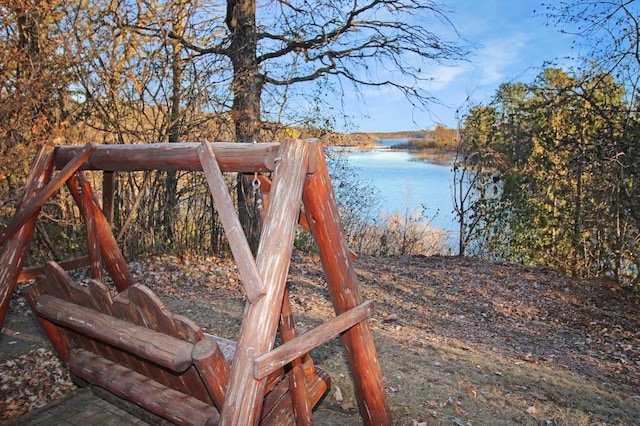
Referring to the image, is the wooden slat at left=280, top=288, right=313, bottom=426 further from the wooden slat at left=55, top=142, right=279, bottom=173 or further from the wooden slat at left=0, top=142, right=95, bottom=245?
the wooden slat at left=0, top=142, right=95, bottom=245

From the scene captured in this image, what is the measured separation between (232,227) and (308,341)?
0.75 metres

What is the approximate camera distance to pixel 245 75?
7.92 m

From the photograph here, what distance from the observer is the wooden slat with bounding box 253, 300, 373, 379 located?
2.16 metres

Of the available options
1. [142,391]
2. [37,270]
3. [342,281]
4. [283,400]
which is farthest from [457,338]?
[37,270]

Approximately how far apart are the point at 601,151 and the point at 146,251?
7.40 meters

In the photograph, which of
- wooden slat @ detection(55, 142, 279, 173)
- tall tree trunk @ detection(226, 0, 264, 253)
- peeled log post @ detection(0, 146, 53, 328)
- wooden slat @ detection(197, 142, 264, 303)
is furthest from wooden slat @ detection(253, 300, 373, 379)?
tall tree trunk @ detection(226, 0, 264, 253)

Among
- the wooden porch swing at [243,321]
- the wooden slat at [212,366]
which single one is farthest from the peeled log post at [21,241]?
the wooden slat at [212,366]

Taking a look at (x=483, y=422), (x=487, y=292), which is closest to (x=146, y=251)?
(x=487, y=292)

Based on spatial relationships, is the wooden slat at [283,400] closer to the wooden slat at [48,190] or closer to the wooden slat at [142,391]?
the wooden slat at [142,391]

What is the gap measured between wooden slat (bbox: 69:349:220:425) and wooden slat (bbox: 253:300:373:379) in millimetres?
712

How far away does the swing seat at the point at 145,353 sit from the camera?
246cm

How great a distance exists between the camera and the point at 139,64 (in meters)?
7.30

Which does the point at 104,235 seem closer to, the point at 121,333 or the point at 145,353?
the point at 121,333

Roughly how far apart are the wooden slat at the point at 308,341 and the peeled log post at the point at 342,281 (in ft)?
0.26
